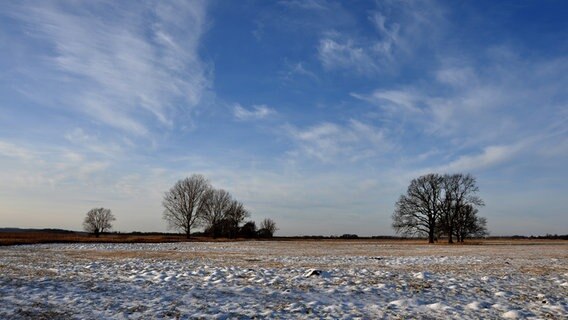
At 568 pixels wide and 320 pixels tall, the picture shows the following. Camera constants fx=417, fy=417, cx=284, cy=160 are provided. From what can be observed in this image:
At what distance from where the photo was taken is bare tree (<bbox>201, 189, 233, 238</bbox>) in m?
98.3

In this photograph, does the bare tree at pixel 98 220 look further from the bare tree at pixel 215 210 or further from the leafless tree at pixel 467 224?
the leafless tree at pixel 467 224

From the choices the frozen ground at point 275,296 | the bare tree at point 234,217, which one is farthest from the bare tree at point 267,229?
the frozen ground at point 275,296

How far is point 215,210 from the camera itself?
10488cm

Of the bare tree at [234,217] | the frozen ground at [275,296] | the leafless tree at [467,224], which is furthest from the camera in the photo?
the bare tree at [234,217]

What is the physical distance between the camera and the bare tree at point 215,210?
322 ft

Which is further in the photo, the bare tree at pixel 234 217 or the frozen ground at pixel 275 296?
the bare tree at pixel 234 217

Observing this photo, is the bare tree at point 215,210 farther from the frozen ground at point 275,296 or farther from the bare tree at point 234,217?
the frozen ground at point 275,296

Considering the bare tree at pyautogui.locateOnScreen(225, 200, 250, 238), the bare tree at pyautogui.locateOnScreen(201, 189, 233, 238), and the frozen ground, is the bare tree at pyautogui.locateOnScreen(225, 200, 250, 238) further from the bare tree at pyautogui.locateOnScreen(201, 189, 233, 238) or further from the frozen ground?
the frozen ground

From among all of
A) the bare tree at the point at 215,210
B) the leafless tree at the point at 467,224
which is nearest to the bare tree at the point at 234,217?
the bare tree at the point at 215,210

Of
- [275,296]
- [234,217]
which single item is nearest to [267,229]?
[234,217]

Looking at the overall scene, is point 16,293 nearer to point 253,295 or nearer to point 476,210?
point 253,295

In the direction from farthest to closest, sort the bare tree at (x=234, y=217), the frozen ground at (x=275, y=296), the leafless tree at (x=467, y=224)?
the bare tree at (x=234, y=217), the leafless tree at (x=467, y=224), the frozen ground at (x=275, y=296)

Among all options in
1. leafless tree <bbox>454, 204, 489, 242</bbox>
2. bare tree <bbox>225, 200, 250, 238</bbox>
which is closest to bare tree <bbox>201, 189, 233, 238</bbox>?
bare tree <bbox>225, 200, 250, 238</bbox>

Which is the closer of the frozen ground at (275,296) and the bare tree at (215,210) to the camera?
the frozen ground at (275,296)
